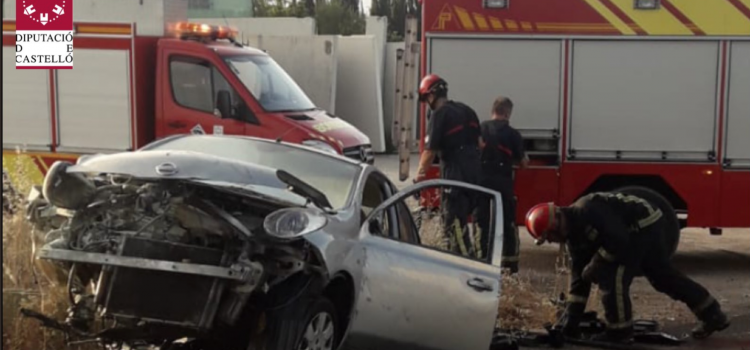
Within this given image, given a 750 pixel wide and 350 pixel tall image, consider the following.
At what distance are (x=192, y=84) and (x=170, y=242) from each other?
20.0ft

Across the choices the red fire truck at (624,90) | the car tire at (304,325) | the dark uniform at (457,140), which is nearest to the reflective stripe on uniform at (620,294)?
the dark uniform at (457,140)

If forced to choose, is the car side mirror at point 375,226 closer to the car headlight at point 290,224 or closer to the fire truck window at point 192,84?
the car headlight at point 290,224

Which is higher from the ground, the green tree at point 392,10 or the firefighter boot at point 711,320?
the green tree at point 392,10

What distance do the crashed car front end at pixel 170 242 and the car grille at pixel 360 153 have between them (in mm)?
5665

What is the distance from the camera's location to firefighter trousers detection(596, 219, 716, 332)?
6672 millimetres

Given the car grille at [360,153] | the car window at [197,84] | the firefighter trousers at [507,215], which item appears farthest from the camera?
the car grille at [360,153]

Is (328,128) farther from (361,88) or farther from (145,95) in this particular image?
(361,88)

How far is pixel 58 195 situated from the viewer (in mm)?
4699

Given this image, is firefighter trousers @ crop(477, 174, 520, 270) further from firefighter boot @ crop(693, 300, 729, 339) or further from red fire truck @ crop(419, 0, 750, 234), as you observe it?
firefighter boot @ crop(693, 300, 729, 339)

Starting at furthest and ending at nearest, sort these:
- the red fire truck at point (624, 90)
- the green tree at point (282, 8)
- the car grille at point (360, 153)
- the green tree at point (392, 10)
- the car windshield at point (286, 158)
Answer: the green tree at point (392, 10) → the green tree at point (282, 8) → the car grille at point (360, 153) → the red fire truck at point (624, 90) → the car windshield at point (286, 158)

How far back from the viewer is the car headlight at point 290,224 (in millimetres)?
4496

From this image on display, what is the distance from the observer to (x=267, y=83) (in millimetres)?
10789

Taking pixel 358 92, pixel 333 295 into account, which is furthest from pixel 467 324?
pixel 358 92

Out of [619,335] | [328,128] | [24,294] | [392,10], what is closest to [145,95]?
[328,128]
